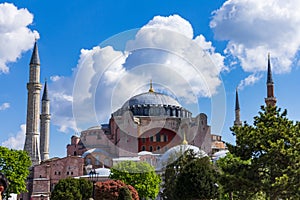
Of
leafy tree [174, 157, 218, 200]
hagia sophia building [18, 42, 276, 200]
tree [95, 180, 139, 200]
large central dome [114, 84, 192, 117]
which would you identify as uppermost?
large central dome [114, 84, 192, 117]

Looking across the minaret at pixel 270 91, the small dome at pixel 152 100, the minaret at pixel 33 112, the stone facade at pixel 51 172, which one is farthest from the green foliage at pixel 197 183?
the small dome at pixel 152 100

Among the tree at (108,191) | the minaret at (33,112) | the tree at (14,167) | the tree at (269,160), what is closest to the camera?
the tree at (269,160)

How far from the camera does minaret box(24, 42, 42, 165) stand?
5591 centimetres

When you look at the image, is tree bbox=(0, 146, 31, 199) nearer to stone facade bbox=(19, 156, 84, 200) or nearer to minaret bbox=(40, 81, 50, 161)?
stone facade bbox=(19, 156, 84, 200)

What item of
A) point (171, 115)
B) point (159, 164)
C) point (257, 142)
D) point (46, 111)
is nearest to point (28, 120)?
point (46, 111)

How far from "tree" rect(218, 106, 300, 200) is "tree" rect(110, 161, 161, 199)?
73.1ft

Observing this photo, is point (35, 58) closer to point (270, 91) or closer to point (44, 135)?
point (44, 135)

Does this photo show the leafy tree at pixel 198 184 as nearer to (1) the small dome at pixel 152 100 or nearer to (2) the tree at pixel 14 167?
(2) the tree at pixel 14 167

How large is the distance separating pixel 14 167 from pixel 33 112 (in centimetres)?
1700

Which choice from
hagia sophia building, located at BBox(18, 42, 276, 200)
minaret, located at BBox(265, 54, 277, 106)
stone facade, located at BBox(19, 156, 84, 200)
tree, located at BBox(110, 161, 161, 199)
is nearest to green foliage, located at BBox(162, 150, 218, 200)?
tree, located at BBox(110, 161, 161, 199)

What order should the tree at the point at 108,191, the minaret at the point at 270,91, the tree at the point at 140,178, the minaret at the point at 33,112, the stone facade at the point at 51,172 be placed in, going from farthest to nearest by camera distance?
the minaret at the point at 270,91, the stone facade at the point at 51,172, the minaret at the point at 33,112, the tree at the point at 140,178, the tree at the point at 108,191

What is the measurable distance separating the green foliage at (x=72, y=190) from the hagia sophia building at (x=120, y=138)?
675 inches

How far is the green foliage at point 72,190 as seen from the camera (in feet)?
115

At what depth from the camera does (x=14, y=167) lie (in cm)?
3978
